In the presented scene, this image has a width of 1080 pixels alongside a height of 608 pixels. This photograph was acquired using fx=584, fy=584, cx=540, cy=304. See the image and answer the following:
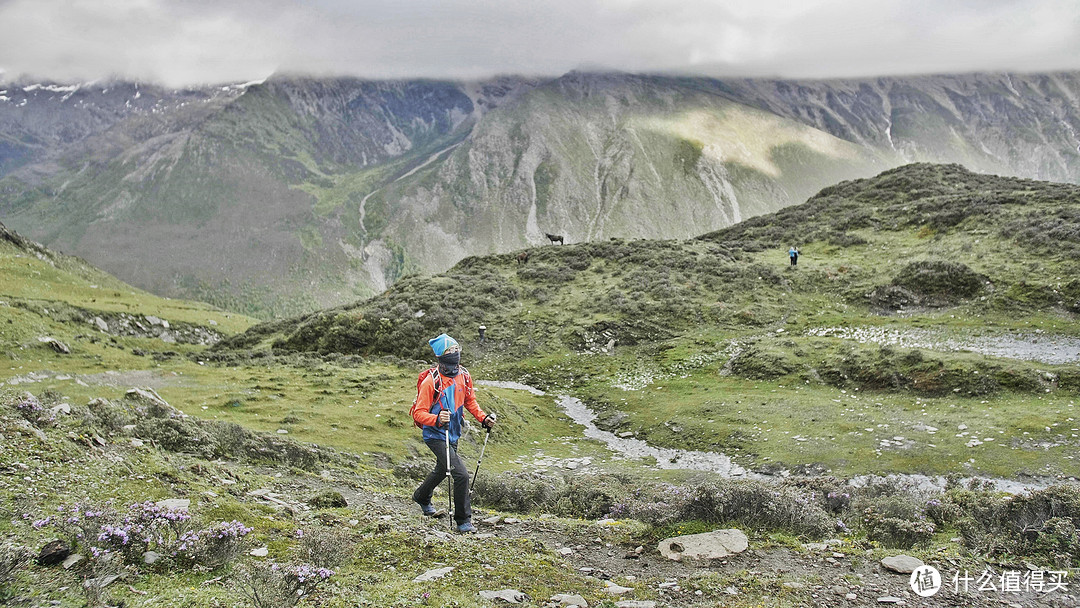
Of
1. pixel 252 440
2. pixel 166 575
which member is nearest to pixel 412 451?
pixel 252 440

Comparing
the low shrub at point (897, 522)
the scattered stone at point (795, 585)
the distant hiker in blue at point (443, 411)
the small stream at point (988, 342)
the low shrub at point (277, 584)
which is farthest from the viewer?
the small stream at point (988, 342)

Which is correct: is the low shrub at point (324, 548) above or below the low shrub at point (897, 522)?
above

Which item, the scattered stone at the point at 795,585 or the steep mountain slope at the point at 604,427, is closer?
the steep mountain slope at the point at 604,427

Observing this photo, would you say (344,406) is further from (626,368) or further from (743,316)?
(743,316)

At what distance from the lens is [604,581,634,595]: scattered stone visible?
Answer: 757cm

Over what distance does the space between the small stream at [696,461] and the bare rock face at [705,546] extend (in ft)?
28.2

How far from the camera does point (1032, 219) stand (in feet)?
167

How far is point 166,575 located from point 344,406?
22.1 metres

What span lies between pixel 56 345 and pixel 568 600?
4216 cm

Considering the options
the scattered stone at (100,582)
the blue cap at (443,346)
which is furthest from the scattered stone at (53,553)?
the blue cap at (443,346)

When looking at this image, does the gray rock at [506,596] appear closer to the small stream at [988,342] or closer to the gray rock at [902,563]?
the gray rock at [902,563]

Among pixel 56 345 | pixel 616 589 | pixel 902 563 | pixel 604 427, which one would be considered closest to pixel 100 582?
pixel 616 589

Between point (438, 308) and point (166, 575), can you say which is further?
point (438, 308)

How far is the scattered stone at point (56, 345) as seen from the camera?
118 feet
